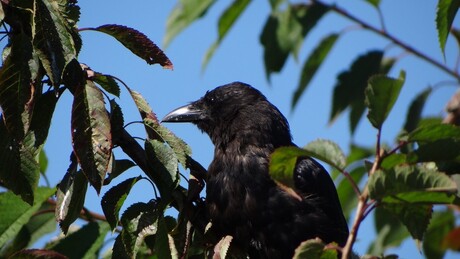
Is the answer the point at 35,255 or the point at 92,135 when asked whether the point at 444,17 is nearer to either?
the point at 92,135

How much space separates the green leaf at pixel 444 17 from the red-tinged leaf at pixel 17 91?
1.49 meters

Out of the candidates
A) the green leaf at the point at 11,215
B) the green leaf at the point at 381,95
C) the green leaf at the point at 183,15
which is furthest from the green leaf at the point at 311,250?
the green leaf at the point at 183,15

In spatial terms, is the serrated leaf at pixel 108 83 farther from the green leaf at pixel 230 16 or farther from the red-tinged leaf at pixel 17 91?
the green leaf at pixel 230 16

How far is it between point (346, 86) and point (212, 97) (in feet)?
3.00

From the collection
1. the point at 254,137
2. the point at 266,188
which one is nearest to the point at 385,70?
the point at 254,137

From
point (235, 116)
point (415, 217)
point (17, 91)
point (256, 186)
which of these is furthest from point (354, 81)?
point (17, 91)

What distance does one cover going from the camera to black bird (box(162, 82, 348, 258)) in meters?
4.12

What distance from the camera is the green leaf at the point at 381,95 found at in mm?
2307

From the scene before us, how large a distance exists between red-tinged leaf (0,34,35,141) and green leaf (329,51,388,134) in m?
2.32

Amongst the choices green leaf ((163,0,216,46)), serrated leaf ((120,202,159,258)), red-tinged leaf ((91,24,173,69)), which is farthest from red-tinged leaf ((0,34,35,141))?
green leaf ((163,0,216,46))

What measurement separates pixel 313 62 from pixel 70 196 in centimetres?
238

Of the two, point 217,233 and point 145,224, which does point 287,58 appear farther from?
point 145,224

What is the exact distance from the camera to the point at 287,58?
185 inches

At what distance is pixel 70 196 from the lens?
2.80 meters
